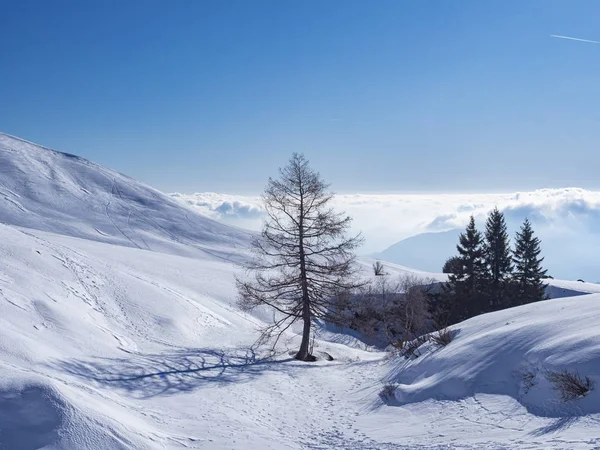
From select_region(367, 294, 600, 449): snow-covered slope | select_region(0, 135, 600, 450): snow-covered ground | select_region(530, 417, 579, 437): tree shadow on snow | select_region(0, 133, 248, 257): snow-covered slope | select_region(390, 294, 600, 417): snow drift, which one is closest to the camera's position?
select_region(530, 417, 579, 437): tree shadow on snow

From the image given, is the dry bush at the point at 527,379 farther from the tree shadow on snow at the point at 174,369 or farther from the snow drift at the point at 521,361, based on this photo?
the tree shadow on snow at the point at 174,369

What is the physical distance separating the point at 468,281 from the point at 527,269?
22.9 ft

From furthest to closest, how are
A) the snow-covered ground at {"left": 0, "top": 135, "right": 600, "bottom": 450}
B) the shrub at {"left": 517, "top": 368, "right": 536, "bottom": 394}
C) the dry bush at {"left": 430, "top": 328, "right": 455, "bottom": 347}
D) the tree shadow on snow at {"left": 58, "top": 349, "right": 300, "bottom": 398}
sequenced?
1. the dry bush at {"left": 430, "top": 328, "right": 455, "bottom": 347}
2. the tree shadow on snow at {"left": 58, "top": 349, "right": 300, "bottom": 398}
3. the shrub at {"left": 517, "top": 368, "right": 536, "bottom": 394}
4. the snow-covered ground at {"left": 0, "top": 135, "right": 600, "bottom": 450}

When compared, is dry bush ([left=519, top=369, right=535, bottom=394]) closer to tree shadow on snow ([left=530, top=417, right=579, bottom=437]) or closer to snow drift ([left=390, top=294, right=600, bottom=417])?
snow drift ([left=390, top=294, right=600, bottom=417])

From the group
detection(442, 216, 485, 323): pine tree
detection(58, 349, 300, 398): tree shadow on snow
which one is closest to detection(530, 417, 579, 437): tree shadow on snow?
detection(58, 349, 300, 398): tree shadow on snow

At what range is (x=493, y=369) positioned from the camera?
1111cm

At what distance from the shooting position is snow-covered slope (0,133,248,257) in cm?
6344

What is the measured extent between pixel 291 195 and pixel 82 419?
13.2 meters

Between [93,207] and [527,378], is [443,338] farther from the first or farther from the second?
[93,207]

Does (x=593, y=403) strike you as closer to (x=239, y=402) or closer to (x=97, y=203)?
(x=239, y=402)

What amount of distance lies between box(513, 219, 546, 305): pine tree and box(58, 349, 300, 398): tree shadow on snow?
3053 cm

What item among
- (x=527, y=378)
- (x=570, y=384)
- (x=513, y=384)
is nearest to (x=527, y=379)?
(x=527, y=378)

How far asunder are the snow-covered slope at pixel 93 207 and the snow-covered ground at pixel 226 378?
123ft

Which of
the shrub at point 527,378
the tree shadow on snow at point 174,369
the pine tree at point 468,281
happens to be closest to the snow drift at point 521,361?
the shrub at point 527,378
